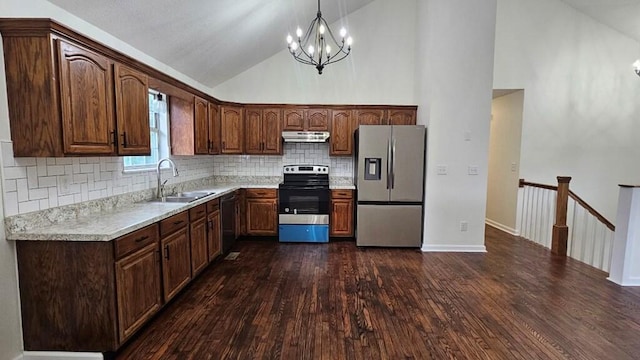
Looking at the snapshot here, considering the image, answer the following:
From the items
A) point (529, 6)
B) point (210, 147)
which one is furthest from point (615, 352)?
point (529, 6)

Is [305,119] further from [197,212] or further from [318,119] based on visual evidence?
[197,212]

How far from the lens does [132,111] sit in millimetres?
2723

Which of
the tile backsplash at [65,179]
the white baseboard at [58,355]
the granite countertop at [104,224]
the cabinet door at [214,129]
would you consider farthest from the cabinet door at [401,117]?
the white baseboard at [58,355]

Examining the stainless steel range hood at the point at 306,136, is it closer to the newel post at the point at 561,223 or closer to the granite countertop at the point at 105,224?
the granite countertop at the point at 105,224

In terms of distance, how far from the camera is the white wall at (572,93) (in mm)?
5512

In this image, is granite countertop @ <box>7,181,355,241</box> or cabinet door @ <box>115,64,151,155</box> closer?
granite countertop @ <box>7,181,355,241</box>

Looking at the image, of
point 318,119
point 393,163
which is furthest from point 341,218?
point 318,119

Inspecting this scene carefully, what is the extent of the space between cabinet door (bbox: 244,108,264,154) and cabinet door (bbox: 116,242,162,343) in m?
2.85

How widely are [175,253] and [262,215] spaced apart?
217cm

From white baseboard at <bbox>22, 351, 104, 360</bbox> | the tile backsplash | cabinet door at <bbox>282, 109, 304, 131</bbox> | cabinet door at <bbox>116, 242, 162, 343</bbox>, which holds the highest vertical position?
cabinet door at <bbox>282, 109, 304, 131</bbox>

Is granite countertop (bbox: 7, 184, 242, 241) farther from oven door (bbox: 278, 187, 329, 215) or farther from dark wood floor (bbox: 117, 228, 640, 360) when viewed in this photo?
oven door (bbox: 278, 187, 329, 215)

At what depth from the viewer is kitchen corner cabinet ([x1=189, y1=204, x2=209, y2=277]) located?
333 cm

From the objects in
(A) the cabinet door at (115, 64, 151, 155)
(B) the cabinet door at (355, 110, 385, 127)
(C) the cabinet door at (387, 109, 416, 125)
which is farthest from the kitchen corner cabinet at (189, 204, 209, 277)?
(C) the cabinet door at (387, 109, 416, 125)

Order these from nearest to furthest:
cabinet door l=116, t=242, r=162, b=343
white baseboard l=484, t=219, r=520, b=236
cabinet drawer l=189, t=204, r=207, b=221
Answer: cabinet door l=116, t=242, r=162, b=343 → cabinet drawer l=189, t=204, r=207, b=221 → white baseboard l=484, t=219, r=520, b=236
